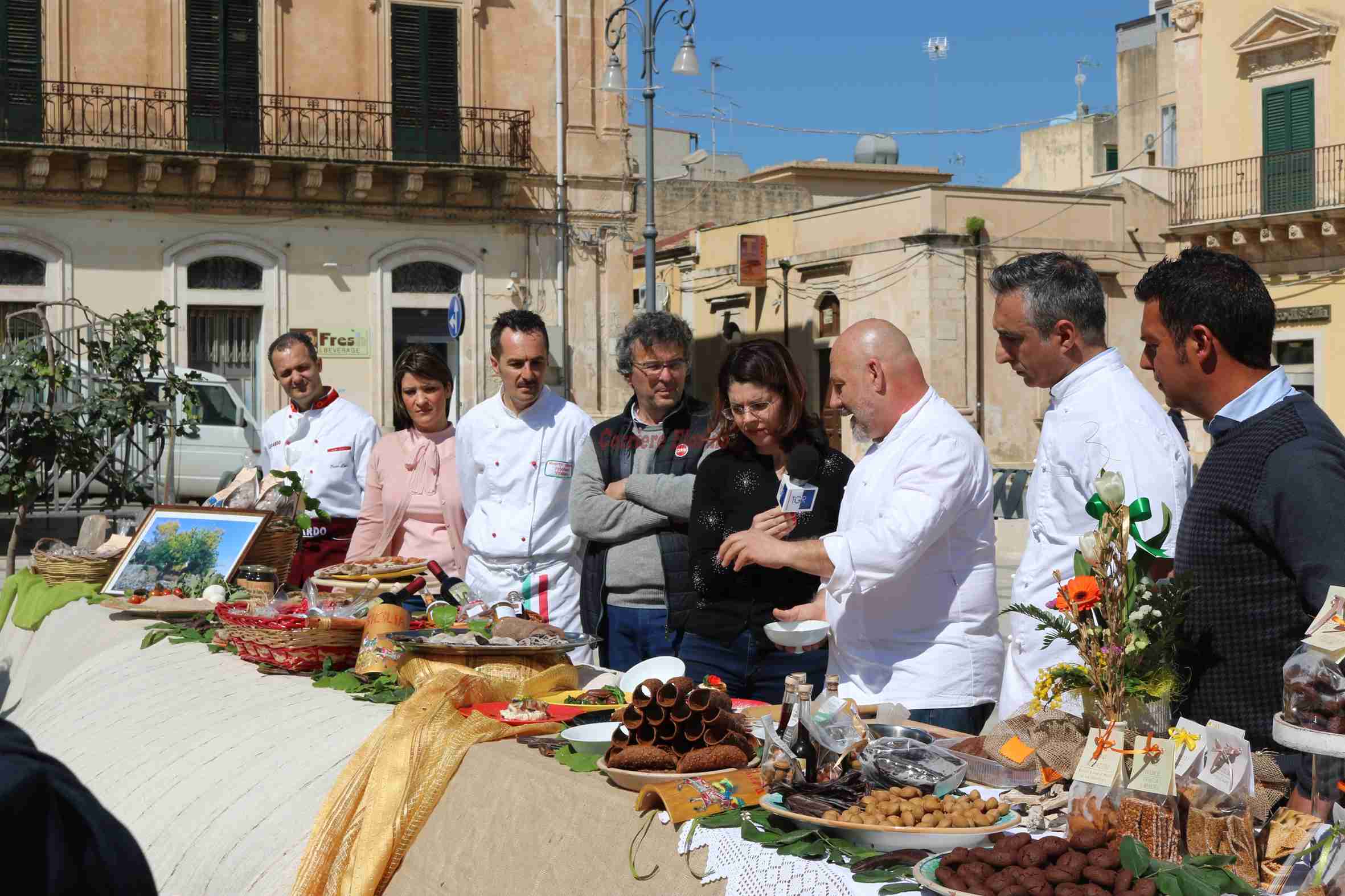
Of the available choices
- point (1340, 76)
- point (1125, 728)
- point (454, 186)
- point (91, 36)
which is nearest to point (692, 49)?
point (454, 186)

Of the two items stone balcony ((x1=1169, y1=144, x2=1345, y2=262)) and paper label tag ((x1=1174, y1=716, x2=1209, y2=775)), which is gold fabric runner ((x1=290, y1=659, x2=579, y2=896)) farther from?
stone balcony ((x1=1169, y1=144, x2=1345, y2=262))

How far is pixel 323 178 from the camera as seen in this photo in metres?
22.8

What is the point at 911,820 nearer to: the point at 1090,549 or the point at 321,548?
the point at 1090,549

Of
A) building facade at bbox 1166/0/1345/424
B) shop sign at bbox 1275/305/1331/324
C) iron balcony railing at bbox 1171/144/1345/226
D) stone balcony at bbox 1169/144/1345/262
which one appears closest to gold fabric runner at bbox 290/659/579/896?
building facade at bbox 1166/0/1345/424

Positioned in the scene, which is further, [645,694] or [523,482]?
[523,482]

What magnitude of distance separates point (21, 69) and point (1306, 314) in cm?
2128

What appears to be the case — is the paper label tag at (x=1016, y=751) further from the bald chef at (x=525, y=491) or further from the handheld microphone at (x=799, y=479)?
the bald chef at (x=525, y=491)

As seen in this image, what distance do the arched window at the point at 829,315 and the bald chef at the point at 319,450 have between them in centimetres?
2280

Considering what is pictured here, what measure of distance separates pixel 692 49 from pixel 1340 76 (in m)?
14.4

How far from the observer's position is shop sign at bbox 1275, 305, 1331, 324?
85.0 ft

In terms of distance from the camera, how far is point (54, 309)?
843 inches

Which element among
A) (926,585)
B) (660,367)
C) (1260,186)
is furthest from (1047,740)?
(1260,186)

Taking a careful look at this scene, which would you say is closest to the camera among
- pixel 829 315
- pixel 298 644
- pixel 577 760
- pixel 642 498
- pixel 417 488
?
pixel 577 760

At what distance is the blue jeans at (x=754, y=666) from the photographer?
12.9ft
